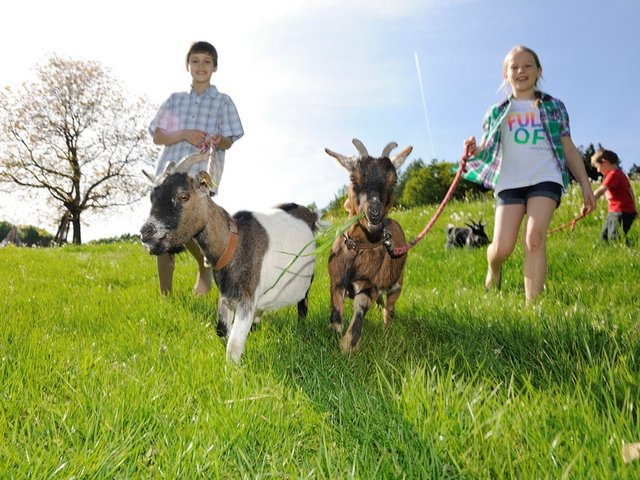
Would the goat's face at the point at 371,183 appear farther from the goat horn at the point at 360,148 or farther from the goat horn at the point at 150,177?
the goat horn at the point at 150,177

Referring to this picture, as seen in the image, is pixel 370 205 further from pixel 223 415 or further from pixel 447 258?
pixel 447 258

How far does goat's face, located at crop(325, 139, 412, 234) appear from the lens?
3219 millimetres

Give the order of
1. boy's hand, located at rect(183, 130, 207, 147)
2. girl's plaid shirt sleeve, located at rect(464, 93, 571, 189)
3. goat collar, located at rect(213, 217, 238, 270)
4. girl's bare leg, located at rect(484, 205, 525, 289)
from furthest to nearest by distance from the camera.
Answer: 1. girl's bare leg, located at rect(484, 205, 525, 289)
2. girl's plaid shirt sleeve, located at rect(464, 93, 571, 189)
3. boy's hand, located at rect(183, 130, 207, 147)
4. goat collar, located at rect(213, 217, 238, 270)

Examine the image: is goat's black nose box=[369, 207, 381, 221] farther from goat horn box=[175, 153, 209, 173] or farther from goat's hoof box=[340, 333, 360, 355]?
goat horn box=[175, 153, 209, 173]

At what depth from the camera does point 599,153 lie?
10.5 m

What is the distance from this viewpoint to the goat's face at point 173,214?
344 centimetres

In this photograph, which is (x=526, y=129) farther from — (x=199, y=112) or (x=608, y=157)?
(x=608, y=157)

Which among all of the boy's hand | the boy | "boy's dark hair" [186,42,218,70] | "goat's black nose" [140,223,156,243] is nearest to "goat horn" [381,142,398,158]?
"goat's black nose" [140,223,156,243]

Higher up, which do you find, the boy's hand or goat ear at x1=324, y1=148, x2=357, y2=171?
the boy's hand

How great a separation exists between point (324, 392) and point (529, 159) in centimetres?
331

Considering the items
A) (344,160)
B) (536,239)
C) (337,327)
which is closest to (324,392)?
(337,327)

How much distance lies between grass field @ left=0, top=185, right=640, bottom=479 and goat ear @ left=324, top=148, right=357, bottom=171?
53.7 inches

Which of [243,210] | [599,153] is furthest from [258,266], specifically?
[599,153]

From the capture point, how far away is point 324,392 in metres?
3.06
